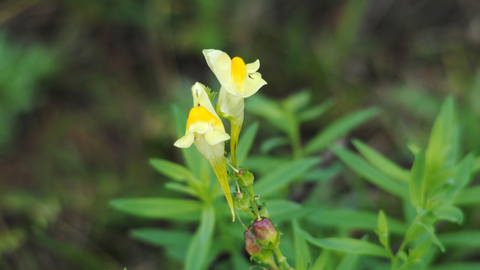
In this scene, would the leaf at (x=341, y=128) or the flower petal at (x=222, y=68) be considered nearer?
the flower petal at (x=222, y=68)

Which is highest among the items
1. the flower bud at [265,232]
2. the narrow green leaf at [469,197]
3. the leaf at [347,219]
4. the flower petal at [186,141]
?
the flower petal at [186,141]

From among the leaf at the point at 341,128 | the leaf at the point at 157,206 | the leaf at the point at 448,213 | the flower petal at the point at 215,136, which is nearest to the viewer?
the flower petal at the point at 215,136

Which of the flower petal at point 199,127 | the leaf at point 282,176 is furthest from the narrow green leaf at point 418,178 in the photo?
the flower petal at point 199,127

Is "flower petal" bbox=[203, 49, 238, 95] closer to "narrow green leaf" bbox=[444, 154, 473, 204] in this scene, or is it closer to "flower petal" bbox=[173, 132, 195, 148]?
"flower petal" bbox=[173, 132, 195, 148]

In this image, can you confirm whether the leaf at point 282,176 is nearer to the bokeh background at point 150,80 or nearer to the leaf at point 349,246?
the leaf at point 349,246

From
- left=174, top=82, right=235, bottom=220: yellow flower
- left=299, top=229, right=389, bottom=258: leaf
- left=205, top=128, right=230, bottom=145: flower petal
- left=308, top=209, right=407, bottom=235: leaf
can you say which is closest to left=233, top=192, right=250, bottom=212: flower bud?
left=174, top=82, right=235, bottom=220: yellow flower

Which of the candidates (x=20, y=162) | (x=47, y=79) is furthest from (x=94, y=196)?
(x=47, y=79)

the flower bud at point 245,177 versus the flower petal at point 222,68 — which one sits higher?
the flower petal at point 222,68
